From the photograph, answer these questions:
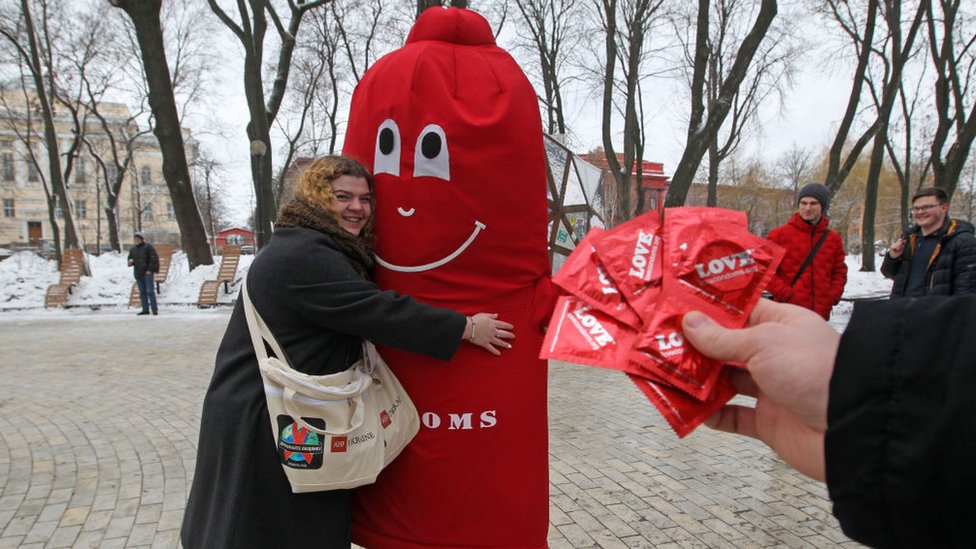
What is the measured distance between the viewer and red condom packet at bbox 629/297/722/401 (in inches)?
46.4

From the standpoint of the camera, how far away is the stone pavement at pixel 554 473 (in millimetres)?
3084

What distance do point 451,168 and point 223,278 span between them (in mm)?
14365

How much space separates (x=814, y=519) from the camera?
3.22m

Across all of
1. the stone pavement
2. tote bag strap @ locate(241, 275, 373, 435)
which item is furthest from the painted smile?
the stone pavement

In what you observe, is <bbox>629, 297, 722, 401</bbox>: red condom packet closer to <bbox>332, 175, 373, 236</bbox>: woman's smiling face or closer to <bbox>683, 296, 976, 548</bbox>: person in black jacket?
<bbox>683, 296, 976, 548</bbox>: person in black jacket

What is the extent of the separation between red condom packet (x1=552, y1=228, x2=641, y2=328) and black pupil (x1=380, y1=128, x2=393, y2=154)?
879 mm

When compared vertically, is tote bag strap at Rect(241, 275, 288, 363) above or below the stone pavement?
above

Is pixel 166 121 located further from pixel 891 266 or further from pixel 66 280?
pixel 891 266

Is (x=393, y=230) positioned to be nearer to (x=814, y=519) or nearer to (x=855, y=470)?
(x=855, y=470)

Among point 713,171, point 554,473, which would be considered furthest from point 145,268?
point 713,171

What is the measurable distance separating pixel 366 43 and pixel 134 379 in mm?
19112

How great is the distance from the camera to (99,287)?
51.0ft

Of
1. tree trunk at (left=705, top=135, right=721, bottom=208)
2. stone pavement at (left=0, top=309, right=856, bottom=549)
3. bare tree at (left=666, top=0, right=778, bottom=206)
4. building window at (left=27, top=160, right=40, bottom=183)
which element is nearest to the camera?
stone pavement at (left=0, top=309, right=856, bottom=549)

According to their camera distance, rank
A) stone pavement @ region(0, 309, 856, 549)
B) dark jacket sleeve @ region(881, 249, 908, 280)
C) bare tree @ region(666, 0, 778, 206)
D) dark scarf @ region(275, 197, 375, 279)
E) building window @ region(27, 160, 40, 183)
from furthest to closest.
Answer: building window @ region(27, 160, 40, 183)
bare tree @ region(666, 0, 778, 206)
dark jacket sleeve @ region(881, 249, 908, 280)
stone pavement @ region(0, 309, 856, 549)
dark scarf @ region(275, 197, 375, 279)
